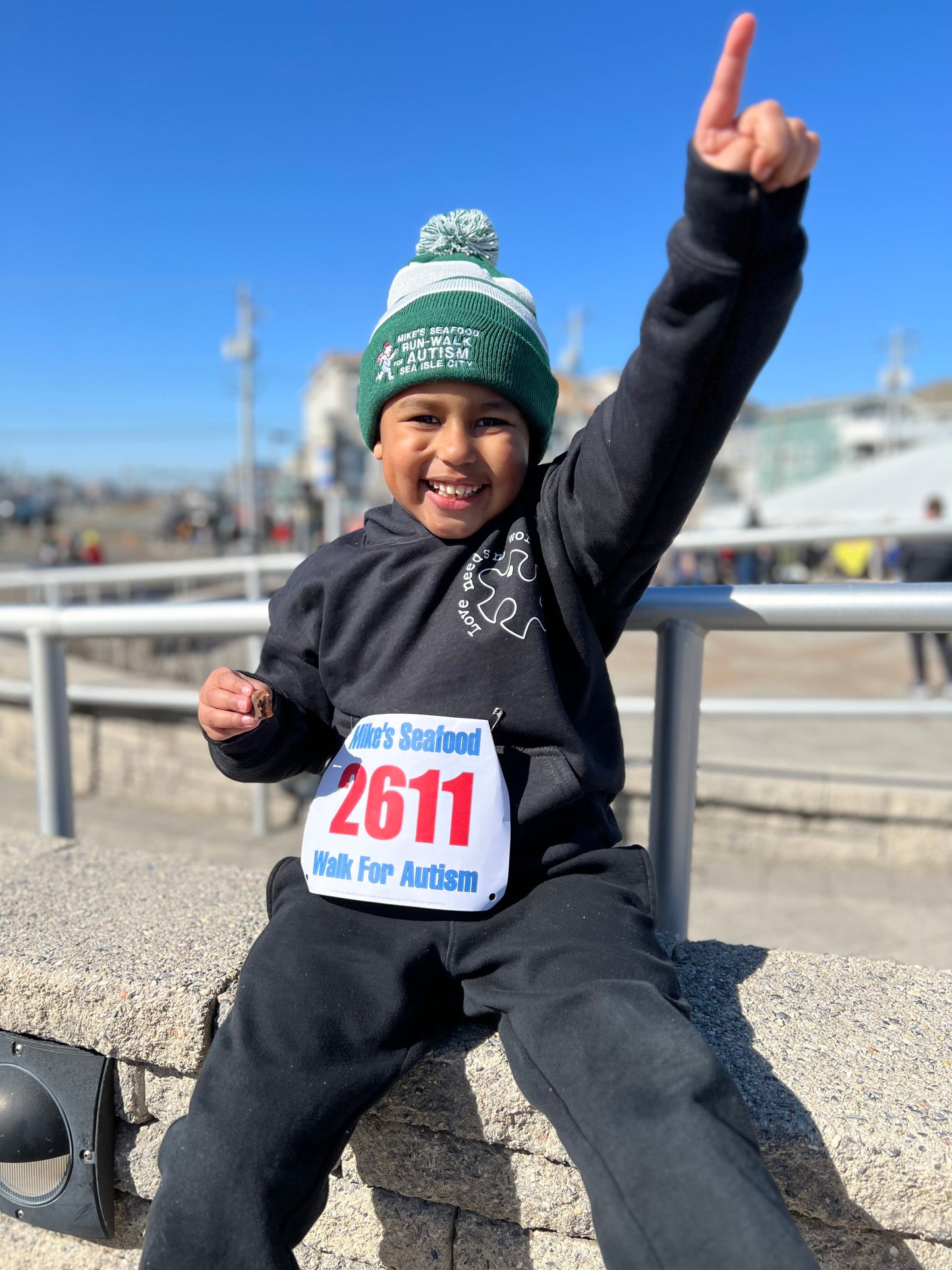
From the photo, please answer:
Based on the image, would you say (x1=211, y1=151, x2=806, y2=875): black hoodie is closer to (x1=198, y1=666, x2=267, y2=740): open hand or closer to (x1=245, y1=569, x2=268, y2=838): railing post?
(x1=198, y1=666, x2=267, y2=740): open hand

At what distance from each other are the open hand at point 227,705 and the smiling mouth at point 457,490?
1.30 feet

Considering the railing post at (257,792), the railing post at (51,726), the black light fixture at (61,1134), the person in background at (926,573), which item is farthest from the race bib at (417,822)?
Answer: the person in background at (926,573)

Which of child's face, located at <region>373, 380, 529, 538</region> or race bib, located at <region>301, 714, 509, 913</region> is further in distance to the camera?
child's face, located at <region>373, 380, 529, 538</region>

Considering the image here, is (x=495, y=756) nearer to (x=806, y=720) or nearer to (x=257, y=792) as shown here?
(x=257, y=792)

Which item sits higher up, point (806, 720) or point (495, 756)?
point (495, 756)

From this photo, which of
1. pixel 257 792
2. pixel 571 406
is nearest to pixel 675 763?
pixel 257 792

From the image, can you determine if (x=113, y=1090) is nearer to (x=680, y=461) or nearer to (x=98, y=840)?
(x=680, y=461)

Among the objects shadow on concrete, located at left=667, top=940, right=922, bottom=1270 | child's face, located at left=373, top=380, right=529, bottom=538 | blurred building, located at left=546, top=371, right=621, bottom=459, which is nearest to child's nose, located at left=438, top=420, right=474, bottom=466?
child's face, located at left=373, top=380, right=529, bottom=538

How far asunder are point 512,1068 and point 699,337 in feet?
3.00

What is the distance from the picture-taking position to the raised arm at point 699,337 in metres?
0.99

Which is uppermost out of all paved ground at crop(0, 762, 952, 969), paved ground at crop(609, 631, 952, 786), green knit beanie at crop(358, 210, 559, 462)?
green knit beanie at crop(358, 210, 559, 462)

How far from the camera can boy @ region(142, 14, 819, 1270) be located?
0.97 meters

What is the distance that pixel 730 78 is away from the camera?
967 millimetres

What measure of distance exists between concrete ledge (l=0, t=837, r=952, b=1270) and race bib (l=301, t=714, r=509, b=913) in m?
0.20
